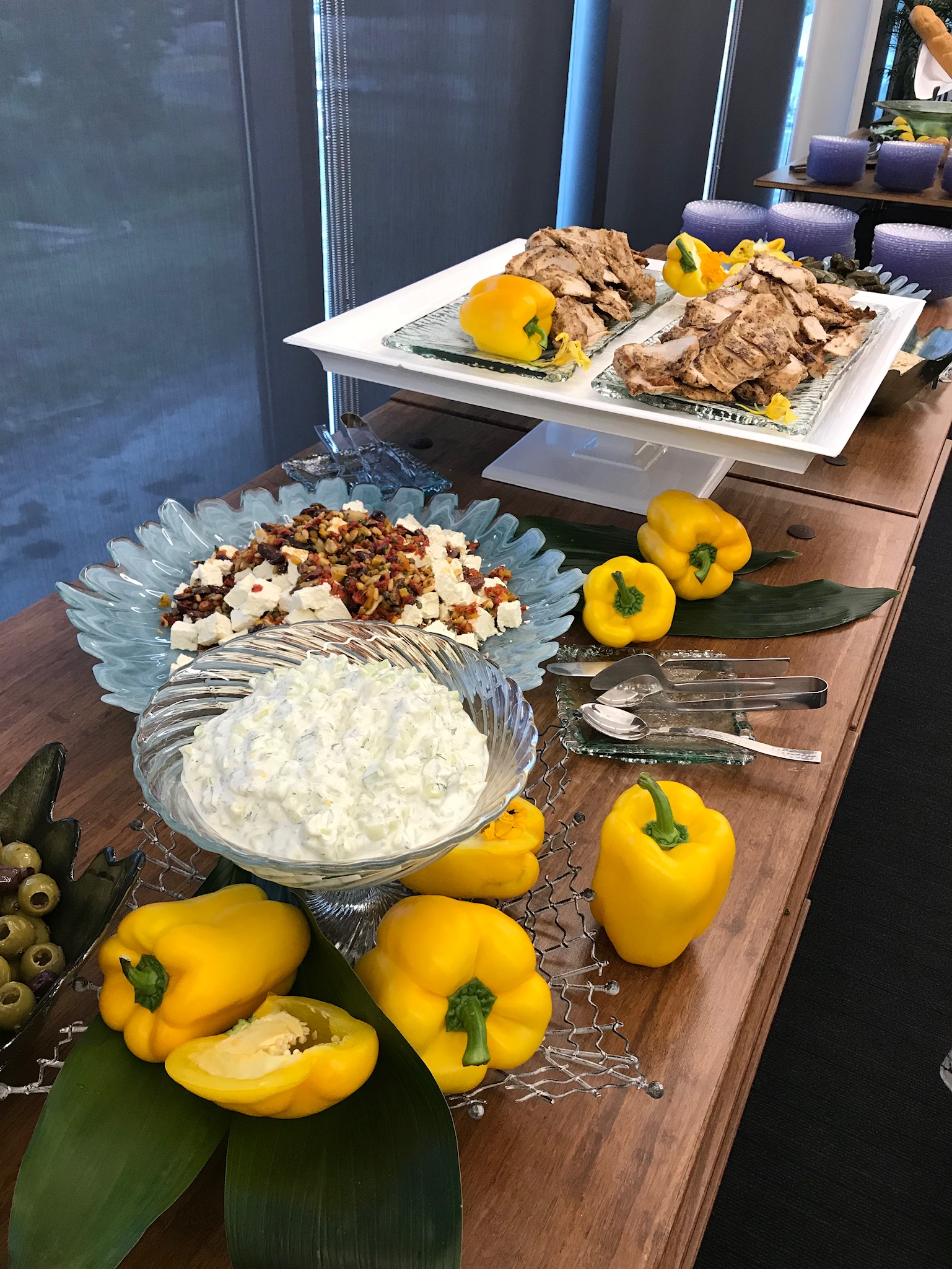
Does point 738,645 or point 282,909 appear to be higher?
point 282,909

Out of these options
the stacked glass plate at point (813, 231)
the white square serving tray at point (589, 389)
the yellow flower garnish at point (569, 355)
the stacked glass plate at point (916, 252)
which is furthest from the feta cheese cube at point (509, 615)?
the stacked glass plate at point (916, 252)

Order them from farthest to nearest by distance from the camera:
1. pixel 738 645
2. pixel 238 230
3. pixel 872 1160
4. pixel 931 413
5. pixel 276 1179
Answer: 1. pixel 238 230
2. pixel 931 413
3. pixel 872 1160
4. pixel 738 645
5. pixel 276 1179

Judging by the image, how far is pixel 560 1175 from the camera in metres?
0.62

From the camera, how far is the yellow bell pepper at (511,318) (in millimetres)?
1331

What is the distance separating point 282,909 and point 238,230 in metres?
1.94

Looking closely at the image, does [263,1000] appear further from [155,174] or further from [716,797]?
[155,174]

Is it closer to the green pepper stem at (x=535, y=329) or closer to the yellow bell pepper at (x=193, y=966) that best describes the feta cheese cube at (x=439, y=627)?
the yellow bell pepper at (x=193, y=966)

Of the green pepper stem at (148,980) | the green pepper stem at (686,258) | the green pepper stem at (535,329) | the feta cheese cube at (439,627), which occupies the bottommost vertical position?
the feta cheese cube at (439,627)

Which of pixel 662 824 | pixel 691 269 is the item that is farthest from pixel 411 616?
pixel 691 269

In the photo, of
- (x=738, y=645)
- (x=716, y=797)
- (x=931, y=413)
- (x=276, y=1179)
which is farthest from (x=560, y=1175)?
(x=931, y=413)

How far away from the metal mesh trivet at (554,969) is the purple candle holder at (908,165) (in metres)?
2.70

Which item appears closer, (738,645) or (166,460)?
(738,645)

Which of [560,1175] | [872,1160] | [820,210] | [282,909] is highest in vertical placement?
[820,210]

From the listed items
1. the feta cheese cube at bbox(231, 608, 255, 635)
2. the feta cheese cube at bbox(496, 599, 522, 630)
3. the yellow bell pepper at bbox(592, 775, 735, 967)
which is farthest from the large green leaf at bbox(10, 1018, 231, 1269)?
the feta cheese cube at bbox(496, 599, 522, 630)
